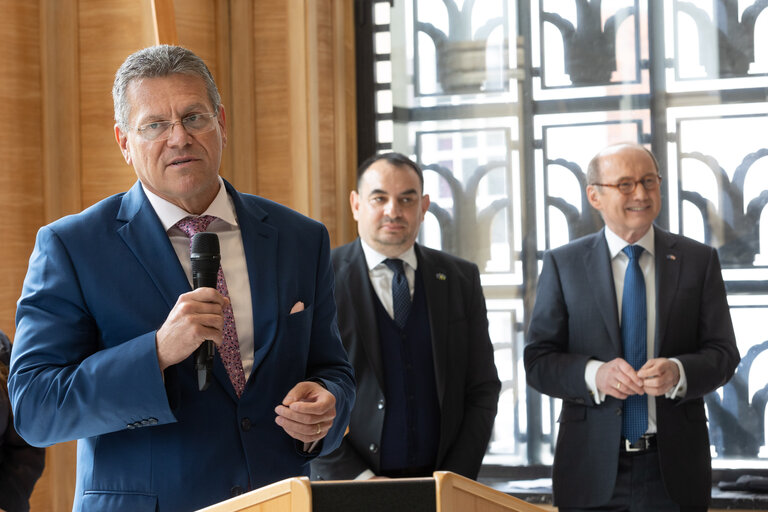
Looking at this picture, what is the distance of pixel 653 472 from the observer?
3.08 metres

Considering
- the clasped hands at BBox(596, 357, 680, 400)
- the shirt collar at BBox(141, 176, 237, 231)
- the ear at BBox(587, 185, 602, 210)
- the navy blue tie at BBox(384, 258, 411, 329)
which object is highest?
the ear at BBox(587, 185, 602, 210)

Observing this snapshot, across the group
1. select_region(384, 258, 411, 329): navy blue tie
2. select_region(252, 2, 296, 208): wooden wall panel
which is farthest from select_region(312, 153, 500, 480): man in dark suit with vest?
select_region(252, 2, 296, 208): wooden wall panel

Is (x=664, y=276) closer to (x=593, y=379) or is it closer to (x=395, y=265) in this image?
(x=593, y=379)

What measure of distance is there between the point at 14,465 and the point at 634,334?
2095 millimetres

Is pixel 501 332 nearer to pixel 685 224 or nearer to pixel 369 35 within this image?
pixel 685 224

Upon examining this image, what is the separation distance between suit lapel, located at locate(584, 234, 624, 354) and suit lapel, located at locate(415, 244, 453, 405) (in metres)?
0.54

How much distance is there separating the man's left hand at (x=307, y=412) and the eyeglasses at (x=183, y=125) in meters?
0.59

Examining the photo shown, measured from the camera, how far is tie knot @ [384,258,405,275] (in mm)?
3305

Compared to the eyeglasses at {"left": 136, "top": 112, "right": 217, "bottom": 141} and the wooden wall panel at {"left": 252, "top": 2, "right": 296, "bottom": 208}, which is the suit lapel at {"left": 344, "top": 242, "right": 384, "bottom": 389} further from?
the eyeglasses at {"left": 136, "top": 112, "right": 217, "bottom": 141}

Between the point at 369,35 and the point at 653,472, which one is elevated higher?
the point at 369,35

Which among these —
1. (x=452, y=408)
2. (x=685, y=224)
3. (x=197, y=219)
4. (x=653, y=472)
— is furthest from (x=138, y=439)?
(x=685, y=224)

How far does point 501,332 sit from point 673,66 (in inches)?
60.7

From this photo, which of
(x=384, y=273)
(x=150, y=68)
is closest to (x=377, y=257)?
(x=384, y=273)

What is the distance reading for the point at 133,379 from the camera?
5.45ft
